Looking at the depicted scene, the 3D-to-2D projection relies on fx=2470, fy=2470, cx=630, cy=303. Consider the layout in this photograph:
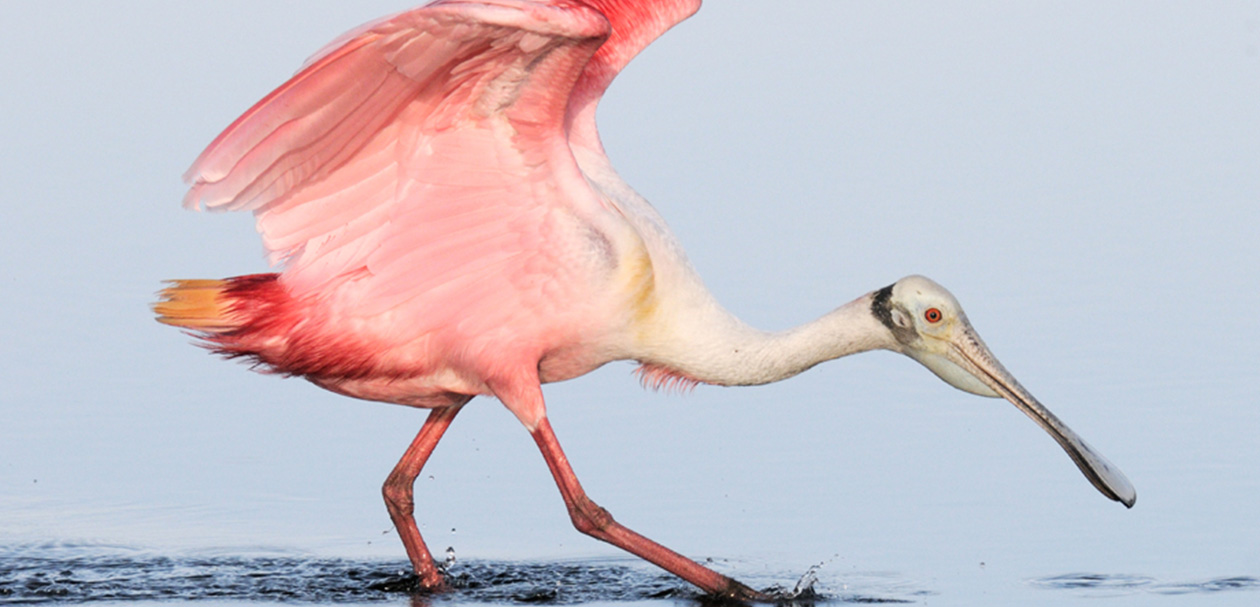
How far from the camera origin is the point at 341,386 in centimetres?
998

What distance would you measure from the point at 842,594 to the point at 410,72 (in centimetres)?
264

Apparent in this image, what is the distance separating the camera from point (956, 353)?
1005 cm

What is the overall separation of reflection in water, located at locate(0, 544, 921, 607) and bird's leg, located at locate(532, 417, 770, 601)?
0.52ft

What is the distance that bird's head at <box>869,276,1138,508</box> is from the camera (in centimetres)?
994

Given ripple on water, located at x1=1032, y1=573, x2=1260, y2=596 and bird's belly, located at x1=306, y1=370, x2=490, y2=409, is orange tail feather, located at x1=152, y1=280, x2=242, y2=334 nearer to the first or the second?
bird's belly, located at x1=306, y1=370, x2=490, y2=409

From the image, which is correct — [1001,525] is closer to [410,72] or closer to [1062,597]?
[1062,597]

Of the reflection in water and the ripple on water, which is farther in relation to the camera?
the reflection in water

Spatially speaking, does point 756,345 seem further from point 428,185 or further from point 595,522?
point 428,185

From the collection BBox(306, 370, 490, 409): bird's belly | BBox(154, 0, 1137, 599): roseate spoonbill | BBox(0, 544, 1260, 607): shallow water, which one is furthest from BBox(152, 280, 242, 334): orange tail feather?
BBox(0, 544, 1260, 607): shallow water

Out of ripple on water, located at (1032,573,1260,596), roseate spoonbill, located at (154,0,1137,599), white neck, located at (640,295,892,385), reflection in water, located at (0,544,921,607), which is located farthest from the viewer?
white neck, located at (640,295,892,385)

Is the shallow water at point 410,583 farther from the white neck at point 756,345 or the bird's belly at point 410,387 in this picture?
the white neck at point 756,345

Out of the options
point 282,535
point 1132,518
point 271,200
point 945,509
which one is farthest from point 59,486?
point 1132,518

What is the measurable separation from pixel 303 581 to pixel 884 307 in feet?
8.41

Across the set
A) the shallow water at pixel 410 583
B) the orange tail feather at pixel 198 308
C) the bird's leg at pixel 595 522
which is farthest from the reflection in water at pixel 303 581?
the orange tail feather at pixel 198 308
